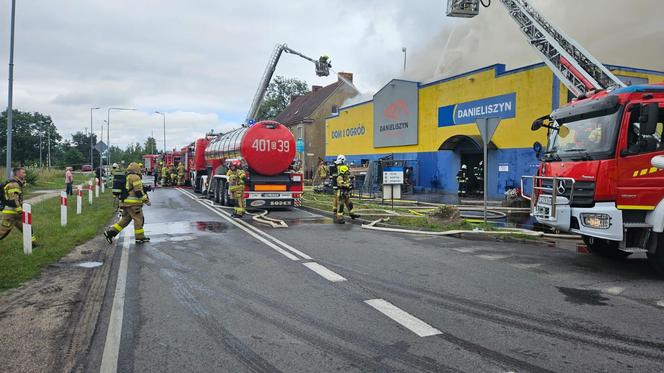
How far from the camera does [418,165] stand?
82.5ft

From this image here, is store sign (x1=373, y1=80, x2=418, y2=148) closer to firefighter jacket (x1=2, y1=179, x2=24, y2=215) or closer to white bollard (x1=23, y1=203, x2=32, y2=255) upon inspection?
firefighter jacket (x1=2, y1=179, x2=24, y2=215)

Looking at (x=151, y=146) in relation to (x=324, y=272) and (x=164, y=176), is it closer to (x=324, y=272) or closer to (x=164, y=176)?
(x=164, y=176)

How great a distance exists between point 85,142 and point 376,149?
105028 mm

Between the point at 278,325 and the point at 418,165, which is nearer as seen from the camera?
the point at 278,325

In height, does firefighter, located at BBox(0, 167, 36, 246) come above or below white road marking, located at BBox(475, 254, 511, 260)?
above

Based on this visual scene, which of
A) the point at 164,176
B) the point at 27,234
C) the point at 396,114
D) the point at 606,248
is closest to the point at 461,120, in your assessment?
the point at 396,114

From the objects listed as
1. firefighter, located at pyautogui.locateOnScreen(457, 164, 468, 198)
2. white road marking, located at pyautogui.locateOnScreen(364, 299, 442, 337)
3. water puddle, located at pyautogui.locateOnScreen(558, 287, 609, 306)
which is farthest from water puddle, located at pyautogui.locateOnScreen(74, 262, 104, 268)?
firefighter, located at pyautogui.locateOnScreen(457, 164, 468, 198)

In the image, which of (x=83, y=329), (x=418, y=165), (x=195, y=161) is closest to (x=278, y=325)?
(x=83, y=329)

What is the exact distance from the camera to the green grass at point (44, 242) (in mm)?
6661

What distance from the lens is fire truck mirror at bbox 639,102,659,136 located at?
6.23 m

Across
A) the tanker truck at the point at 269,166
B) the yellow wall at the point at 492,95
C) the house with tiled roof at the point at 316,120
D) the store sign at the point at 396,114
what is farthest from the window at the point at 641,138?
the house with tiled roof at the point at 316,120

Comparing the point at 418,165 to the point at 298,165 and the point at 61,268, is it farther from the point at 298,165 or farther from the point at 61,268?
the point at 61,268

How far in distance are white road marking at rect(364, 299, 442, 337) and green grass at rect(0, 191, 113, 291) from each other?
4.59 meters

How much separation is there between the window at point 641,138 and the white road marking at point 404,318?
13.9 feet
